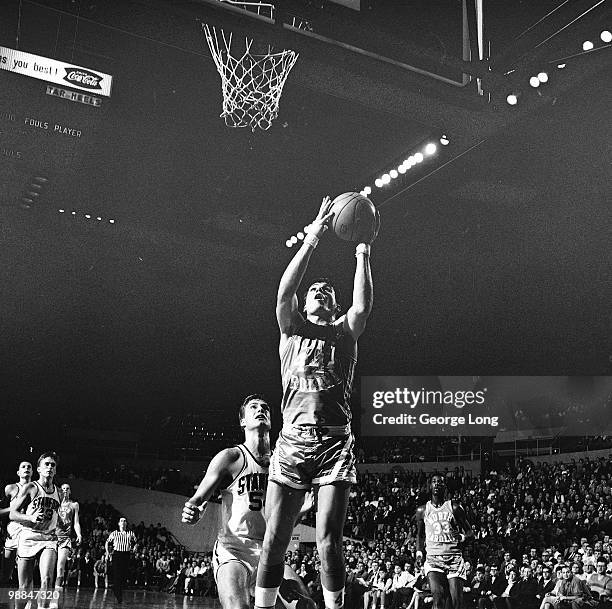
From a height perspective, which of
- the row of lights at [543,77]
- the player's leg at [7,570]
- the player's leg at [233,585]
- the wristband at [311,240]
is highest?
the row of lights at [543,77]

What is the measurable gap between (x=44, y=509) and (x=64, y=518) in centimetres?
77

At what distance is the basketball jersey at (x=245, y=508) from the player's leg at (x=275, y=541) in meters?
0.23

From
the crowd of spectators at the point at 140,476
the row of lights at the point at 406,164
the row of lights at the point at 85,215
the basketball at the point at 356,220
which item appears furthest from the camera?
the crowd of spectators at the point at 140,476

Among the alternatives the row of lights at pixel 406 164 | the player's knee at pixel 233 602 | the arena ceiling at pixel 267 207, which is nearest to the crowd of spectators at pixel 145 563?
the arena ceiling at pixel 267 207

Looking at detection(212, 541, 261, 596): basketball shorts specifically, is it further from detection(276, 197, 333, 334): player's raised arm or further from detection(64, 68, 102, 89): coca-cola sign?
detection(64, 68, 102, 89): coca-cola sign

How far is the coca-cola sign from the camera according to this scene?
988 centimetres

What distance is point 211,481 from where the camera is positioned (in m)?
4.14

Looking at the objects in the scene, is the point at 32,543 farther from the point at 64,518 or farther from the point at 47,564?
the point at 64,518

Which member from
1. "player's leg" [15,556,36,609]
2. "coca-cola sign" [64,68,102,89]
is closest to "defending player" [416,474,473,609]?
"player's leg" [15,556,36,609]

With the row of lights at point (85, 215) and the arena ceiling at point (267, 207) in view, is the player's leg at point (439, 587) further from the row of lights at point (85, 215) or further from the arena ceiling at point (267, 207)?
the row of lights at point (85, 215)

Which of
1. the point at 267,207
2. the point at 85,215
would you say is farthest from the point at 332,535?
the point at 85,215

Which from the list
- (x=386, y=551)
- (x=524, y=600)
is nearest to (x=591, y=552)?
(x=524, y=600)

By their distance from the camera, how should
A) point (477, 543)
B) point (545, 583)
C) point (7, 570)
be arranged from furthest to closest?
point (7, 570) < point (477, 543) < point (545, 583)

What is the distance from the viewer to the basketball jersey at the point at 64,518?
7.95 meters
